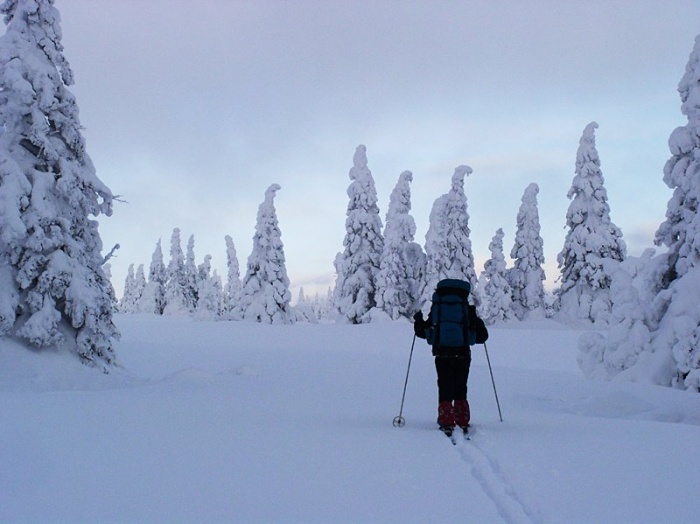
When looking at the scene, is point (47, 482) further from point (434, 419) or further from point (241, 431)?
point (434, 419)

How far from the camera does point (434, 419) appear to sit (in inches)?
372

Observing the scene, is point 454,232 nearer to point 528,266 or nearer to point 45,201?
point 528,266

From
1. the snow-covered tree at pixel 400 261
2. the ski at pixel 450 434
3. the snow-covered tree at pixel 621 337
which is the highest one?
the snow-covered tree at pixel 400 261

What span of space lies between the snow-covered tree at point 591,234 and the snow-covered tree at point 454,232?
24.6ft

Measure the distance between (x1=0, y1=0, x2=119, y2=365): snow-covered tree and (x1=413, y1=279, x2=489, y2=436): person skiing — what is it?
33.7ft

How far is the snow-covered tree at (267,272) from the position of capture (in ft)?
142

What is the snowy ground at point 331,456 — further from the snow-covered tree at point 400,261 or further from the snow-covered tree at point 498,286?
the snow-covered tree at point 498,286

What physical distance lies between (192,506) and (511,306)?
4486 cm

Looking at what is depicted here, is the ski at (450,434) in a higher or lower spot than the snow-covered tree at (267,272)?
lower

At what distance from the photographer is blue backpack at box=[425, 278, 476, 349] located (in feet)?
27.2

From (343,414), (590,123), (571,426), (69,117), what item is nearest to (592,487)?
(571,426)

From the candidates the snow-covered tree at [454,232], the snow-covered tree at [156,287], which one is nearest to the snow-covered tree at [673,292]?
the snow-covered tree at [454,232]

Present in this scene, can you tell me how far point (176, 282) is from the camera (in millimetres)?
68812

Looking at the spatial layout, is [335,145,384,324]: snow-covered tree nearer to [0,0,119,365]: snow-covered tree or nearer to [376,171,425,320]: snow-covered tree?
[376,171,425,320]: snow-covered tree
